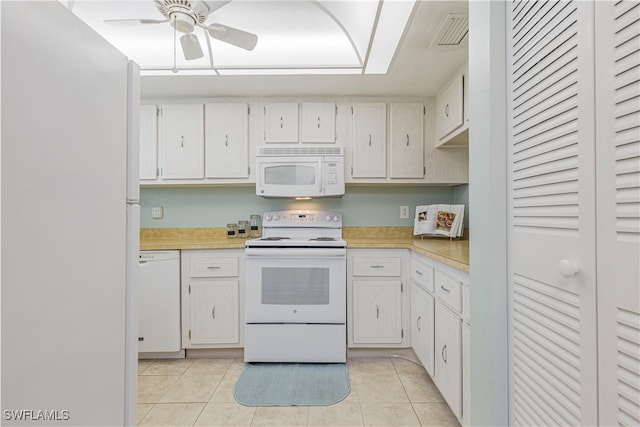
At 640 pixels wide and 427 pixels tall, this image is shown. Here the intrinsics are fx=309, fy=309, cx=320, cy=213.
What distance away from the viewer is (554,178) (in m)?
0.75

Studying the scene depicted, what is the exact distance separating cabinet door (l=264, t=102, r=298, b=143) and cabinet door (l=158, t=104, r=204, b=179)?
0.59 metres

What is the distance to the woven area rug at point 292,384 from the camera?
1.84 m

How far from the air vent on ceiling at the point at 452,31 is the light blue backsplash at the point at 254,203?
4.46 feet

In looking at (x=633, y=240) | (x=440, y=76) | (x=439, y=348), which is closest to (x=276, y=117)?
(x=440, y=76)

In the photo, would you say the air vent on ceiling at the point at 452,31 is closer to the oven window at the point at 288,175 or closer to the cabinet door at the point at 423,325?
the oven window at the point at 288,175

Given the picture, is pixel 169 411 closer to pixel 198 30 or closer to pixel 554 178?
pixel 554 178

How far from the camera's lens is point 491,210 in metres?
0.97

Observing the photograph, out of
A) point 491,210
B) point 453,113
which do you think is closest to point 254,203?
point 453,113

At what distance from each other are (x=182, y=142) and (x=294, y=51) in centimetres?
124

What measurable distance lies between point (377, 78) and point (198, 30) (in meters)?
1.35

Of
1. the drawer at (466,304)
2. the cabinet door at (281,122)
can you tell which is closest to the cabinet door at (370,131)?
the cabinet door at (281,122)

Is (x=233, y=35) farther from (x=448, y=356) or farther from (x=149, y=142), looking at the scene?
(x=448, y=356)

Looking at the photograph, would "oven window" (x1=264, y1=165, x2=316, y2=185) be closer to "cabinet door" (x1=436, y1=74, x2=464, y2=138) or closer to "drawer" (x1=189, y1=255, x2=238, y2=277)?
"drawer" (x1=189, y1=255, x2=238, y2=277)

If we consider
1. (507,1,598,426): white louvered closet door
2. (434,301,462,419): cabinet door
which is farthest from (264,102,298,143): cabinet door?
(507,1,598,426): white louvered closet door
